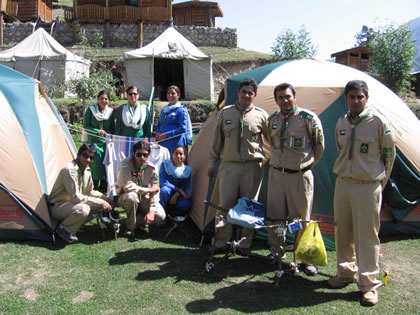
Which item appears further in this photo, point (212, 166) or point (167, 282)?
point (212, 166)

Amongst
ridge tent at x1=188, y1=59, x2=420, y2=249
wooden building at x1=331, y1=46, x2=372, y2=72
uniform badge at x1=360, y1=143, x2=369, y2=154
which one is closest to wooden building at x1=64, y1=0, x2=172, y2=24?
wooden building at x1=331, y1=46, x2=372, y2=72

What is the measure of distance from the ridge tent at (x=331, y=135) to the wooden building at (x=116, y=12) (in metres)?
18.5

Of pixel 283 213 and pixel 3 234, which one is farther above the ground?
pixel 283 213

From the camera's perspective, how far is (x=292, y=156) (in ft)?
11.2

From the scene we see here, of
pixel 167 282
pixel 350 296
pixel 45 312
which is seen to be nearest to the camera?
pixel 45 312

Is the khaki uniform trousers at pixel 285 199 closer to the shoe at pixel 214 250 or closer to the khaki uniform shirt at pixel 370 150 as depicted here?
the khaki uniform shirt at pixel 370 150

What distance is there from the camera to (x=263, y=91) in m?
4.45

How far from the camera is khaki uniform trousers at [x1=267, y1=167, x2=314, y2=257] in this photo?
11.3 ft

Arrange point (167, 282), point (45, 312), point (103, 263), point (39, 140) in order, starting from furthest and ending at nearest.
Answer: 1. point (39, 140)
2. point (103, 263)
3. point (167, 282)
4. point (45, 312)

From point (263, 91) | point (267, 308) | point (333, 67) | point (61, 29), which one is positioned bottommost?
point (267, 308)

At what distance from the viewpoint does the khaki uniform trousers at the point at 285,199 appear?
3441mm

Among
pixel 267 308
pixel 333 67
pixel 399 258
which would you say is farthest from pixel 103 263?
pixel 333 67

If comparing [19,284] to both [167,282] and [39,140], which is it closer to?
[167,282]

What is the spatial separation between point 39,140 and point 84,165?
0.76m
